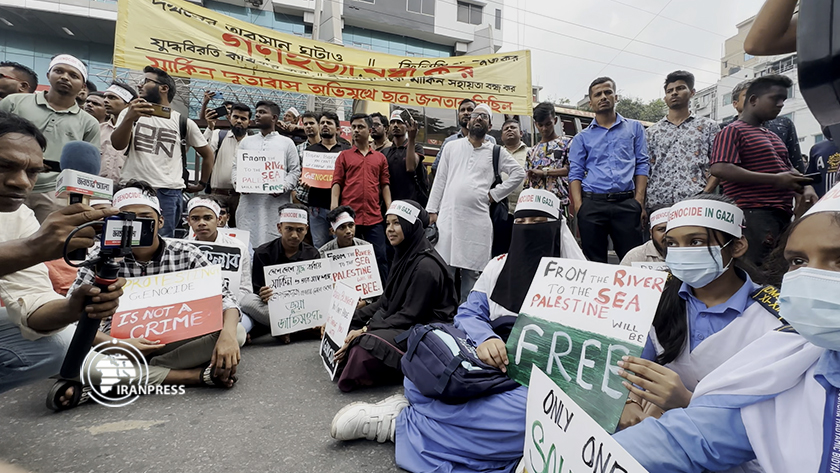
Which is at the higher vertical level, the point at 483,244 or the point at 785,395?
the point at 483,244

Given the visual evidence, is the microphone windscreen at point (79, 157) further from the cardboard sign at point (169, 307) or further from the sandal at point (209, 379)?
the sandal at point (209, 379)

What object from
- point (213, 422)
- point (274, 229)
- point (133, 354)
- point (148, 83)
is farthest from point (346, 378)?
point (148, 83)

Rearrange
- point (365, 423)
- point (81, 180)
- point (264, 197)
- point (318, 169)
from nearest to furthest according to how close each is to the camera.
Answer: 1. point (81, 180)
2. point (365, 423)
3. point (264, 197)
4. point (318, 169)

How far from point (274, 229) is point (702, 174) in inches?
177

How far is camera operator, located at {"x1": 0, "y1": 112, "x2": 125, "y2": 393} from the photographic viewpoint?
1541 mm

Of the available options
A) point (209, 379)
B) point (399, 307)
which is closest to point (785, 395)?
point (399, 307)

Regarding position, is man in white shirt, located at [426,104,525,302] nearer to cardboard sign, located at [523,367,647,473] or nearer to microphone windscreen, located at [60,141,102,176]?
cardboard sign, located at [523,367,647,473]

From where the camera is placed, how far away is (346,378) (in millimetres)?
3023

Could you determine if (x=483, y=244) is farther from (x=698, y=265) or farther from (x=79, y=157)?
(x=79, y=157)

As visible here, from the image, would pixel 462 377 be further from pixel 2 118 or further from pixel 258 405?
pixel 2 118

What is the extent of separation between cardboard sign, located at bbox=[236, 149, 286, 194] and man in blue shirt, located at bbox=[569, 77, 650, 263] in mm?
3256

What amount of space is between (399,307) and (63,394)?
211 cm

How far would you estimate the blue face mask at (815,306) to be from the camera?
1.01m

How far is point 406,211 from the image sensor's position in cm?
361
